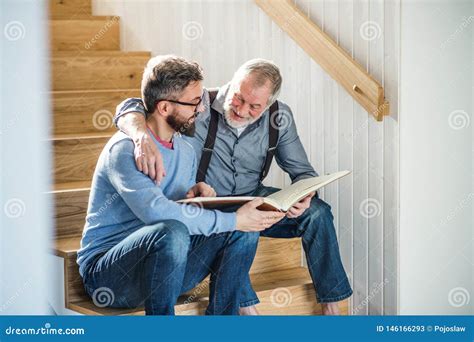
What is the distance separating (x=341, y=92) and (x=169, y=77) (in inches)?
22.0

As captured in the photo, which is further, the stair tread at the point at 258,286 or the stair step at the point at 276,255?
the stair step at the point at 276,255

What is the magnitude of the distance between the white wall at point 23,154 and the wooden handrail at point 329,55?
83 cm

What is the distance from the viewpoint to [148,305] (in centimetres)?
200

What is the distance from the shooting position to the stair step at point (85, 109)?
2576mm

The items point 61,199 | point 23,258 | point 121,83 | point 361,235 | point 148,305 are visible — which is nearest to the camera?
point 23,258

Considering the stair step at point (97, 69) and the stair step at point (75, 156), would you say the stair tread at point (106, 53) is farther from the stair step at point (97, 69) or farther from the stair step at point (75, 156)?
the stair step at point (75, 156)

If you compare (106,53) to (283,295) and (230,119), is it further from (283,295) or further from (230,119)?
(283,295)

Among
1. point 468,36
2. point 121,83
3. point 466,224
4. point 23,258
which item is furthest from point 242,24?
point 23,258

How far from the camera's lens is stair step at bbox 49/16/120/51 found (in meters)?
2.67

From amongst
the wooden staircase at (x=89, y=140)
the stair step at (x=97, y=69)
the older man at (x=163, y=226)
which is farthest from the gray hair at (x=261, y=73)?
the stair step at (x=97, y=69)

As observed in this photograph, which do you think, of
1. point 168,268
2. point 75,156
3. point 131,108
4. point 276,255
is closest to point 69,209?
point 75,156

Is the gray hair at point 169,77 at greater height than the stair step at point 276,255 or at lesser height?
greater
